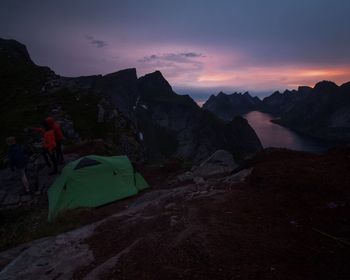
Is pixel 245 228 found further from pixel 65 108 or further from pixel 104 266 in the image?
pixel 65 108

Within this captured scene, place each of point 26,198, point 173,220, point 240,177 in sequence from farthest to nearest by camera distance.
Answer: point 26,198 → point 240,177 → point 173,220

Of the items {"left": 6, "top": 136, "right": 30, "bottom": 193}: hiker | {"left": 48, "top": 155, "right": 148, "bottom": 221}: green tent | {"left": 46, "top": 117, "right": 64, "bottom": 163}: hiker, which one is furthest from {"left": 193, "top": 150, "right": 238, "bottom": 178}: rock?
{"left": 6, "top": 136, "right": 30, "bottom": 193}: hiker

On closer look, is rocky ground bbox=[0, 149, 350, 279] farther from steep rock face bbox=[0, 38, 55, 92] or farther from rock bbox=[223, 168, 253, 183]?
steep rock face bbox=[0, 38, 55, 92]

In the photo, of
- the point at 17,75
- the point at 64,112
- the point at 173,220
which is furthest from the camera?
the point at 17,75

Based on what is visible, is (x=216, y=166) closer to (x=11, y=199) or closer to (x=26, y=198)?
(x=26, y=198)

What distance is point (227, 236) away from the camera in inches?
273

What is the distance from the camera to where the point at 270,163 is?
1243 centimetres

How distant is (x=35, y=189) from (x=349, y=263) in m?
15.9

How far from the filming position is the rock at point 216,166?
17.4m

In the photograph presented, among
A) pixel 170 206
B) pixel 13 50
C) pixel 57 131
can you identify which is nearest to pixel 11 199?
pixel 57 131

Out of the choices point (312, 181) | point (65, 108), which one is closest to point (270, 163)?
point (312, 181)

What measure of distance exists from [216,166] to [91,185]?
304 inches

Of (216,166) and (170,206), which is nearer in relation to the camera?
(170,206)

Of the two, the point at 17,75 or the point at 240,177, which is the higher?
the point at 17,75
